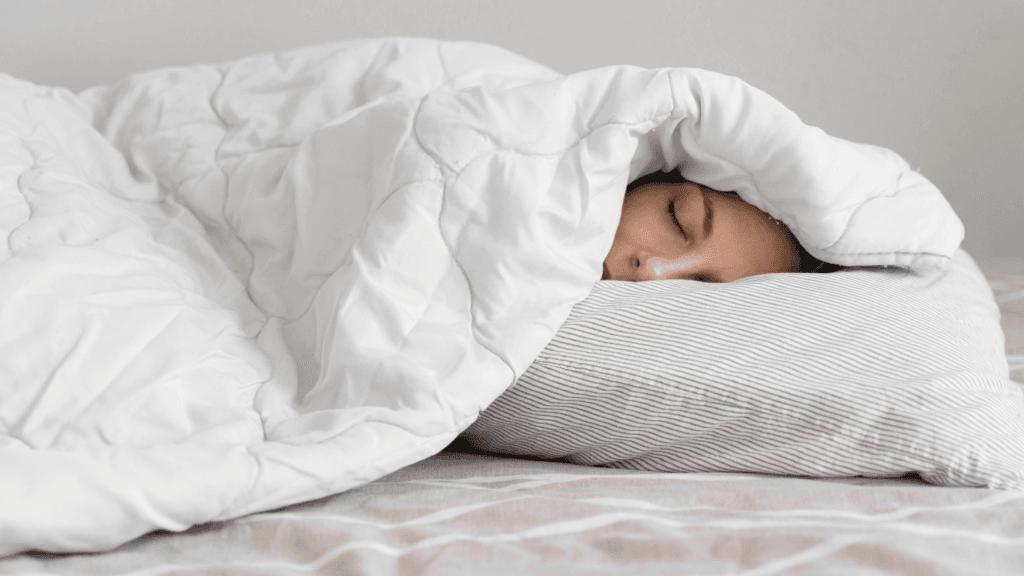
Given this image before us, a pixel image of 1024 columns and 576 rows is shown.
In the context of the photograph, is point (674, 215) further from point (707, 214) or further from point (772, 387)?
point (772, 387)

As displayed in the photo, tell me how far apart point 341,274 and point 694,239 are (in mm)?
409

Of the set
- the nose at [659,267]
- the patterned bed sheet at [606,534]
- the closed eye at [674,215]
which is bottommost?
the patterned bed sheet at [606,534]

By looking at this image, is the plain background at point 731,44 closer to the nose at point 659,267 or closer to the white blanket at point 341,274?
the white blanket at point 341,274

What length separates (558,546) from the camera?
0.55m

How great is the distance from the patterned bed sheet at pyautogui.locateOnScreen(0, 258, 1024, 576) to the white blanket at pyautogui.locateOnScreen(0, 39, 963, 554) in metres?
0.03

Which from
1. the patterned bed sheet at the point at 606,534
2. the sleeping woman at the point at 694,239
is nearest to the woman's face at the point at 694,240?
the sleeping woman at the point at 694,239

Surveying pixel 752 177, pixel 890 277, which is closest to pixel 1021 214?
pixel 890 277

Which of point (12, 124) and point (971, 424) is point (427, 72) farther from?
point (971, 424)

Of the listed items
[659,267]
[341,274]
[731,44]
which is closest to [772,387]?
[659,267]

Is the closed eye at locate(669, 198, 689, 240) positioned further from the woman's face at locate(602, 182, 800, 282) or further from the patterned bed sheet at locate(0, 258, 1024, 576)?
the patterned bed sheet at locate(0, 258, 1024, 576)

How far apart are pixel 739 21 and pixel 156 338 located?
1436mm

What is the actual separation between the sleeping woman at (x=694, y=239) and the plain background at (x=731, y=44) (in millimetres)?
895

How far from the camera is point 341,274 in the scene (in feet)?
2.46

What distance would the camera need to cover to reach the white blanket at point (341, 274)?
59 cm
